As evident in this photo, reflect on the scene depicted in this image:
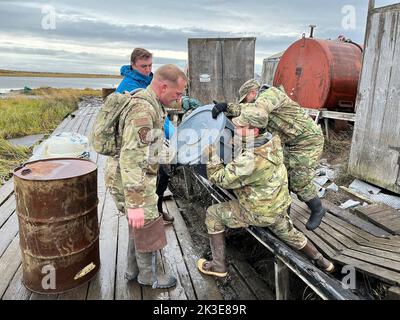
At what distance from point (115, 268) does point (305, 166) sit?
2.19 metres

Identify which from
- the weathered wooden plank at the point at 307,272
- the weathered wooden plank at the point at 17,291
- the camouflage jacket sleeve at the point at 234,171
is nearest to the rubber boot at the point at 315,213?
the weathered wooden plank at the point at 307,272

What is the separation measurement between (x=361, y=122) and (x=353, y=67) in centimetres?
313

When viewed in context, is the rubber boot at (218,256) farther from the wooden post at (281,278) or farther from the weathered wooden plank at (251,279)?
the wooden post at (281,278)

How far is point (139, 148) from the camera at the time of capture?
94.3 inches

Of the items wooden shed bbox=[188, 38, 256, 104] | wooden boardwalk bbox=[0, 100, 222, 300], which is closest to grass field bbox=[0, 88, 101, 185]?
wooden boardwalk bbox=[0, 100, 222, 300]

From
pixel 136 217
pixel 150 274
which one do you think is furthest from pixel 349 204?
pixel 136 217

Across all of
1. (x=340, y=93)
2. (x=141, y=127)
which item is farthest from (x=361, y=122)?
(x=141, y=127)

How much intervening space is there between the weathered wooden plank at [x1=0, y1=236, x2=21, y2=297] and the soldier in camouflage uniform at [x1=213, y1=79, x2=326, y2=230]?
2.53 m

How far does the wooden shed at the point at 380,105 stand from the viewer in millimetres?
5094

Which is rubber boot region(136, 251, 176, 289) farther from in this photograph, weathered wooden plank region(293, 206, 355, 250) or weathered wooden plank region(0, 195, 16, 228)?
weathered wooden plank region(0, 195, 16, 228)

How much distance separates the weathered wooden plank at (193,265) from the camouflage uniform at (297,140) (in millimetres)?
1282

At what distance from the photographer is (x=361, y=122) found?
224 inches

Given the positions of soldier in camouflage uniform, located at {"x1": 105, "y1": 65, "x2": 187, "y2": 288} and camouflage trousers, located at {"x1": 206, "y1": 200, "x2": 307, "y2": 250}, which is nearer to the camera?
Answer: soldier in camouflage uniform, located at {"x1": 105, "y1": 65, "x2": 187, "y2": 288}

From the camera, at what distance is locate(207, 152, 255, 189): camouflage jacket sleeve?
278cm
